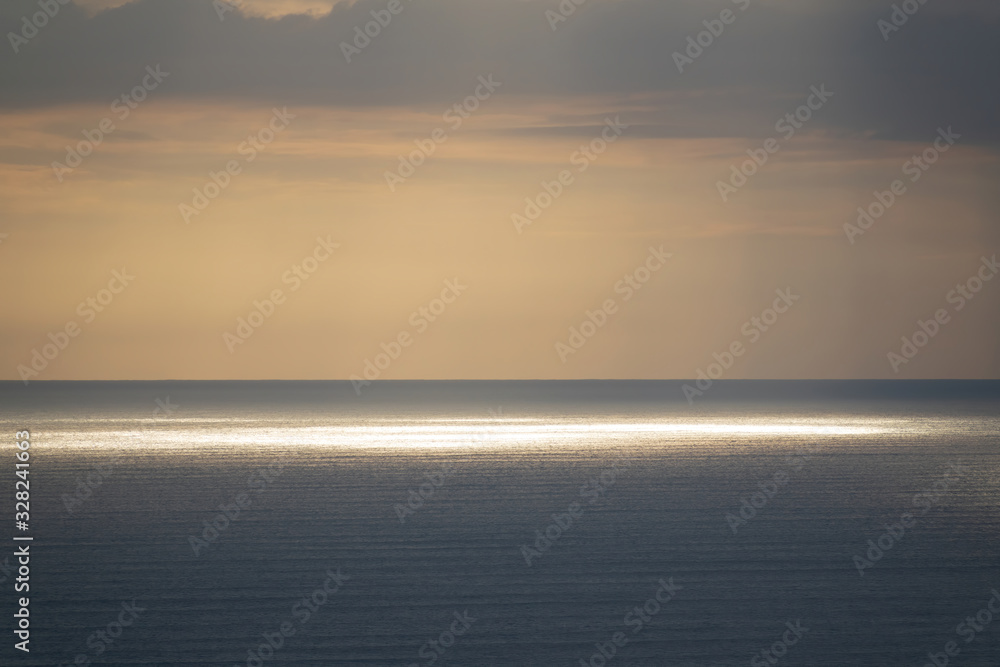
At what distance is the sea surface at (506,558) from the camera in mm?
13992

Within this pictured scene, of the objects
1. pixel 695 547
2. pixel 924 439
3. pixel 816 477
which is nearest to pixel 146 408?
pixel 924 439

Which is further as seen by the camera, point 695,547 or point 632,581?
point 695,547

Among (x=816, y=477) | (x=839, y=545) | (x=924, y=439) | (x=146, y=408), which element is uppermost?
(x=146, y=408)

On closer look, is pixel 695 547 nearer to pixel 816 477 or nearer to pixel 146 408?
pixel 816 477

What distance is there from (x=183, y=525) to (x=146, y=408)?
198 feet

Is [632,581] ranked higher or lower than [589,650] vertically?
higher

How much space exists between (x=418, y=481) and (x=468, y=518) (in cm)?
645

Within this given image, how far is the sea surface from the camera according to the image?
14.0 m

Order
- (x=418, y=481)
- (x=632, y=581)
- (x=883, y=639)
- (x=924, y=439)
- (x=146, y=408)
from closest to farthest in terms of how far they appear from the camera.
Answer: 1. (x=883, y=639)
2. (x=632, y=581)
3. (x=418, y=481)
4. (x=924, y=439)
5. (x=146, y=408)

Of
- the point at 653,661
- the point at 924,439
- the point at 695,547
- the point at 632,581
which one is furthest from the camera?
the point at 924,439

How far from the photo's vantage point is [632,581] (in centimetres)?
1728

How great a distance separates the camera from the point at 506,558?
62.3 feet

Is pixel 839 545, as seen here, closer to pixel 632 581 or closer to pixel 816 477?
pixel 632 581

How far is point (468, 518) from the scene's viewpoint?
23266 millimetres
